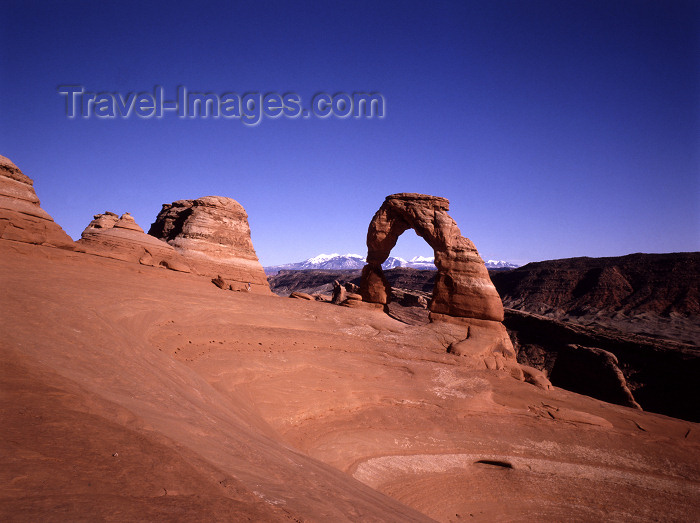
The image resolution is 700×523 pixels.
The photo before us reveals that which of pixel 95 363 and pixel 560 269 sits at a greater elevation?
pixel 560 269

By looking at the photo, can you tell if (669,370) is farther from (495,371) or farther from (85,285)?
(85,285)

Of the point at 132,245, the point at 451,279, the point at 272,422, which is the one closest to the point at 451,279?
the point at 451,279

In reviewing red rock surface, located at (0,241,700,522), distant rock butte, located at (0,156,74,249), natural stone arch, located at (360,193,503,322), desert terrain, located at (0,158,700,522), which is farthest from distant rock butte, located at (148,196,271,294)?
red rock surface, located at (0,241,700,522)

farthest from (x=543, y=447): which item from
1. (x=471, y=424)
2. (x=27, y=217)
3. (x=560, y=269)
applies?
(x=560, y=269)

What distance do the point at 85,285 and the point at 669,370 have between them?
96.5 feet

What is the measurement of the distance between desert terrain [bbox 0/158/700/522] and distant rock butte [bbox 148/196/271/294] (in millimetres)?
7444

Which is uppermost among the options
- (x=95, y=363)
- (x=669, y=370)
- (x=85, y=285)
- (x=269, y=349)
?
(x=85, y=285)

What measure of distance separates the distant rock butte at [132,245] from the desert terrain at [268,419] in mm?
1667

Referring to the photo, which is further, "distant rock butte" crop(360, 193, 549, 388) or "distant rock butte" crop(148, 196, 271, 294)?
"distant rock butte" crop(148, 196, 271, 294)

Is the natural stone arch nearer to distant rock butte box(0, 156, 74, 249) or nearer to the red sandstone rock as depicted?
the red sandstone rock

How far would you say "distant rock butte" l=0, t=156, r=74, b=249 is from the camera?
37.1 ft

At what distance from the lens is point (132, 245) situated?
16922mm

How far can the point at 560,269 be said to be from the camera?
194 ft

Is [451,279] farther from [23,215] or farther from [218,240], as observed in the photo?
[23,215]
